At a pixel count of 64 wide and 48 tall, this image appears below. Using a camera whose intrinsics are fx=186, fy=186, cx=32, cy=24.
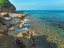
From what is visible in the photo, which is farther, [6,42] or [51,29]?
[51,29]

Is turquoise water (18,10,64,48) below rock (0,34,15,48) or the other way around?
below

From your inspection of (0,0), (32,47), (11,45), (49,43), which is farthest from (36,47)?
(0,0)

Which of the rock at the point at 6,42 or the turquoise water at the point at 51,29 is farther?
the turquoise water at the point at 51,29

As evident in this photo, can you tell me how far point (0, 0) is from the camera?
83.4 m

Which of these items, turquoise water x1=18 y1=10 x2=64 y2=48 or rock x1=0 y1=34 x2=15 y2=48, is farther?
turquoise water x1=18 y1=10 x2=64 y2=48

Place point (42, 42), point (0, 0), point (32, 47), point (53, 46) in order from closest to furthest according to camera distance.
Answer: point (32, 47) < point (53, 46) < point (42, 42) < point (0, 0)

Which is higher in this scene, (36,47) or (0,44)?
(0,44)

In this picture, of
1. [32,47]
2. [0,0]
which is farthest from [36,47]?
[0,0]

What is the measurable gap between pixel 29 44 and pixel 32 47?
663 mm

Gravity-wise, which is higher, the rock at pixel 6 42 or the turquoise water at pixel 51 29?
the rock at pixel 6 42

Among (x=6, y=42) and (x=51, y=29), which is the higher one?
(x=6, y=42)

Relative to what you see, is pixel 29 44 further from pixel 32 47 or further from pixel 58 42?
pixel 58 42

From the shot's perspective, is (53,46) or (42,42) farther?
(42,42)

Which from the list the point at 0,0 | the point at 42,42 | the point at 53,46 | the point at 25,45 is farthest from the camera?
the point at 0,0
